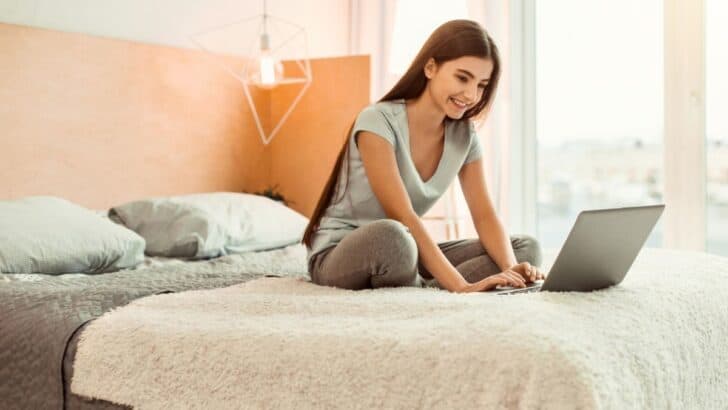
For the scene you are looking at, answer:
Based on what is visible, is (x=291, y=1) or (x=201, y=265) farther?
(x=291, y=1)

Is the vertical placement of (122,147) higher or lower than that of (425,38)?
lower

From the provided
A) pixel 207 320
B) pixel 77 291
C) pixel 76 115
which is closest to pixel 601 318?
pixel 207 320

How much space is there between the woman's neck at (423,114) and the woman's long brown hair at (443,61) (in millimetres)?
33

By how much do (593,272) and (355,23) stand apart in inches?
108

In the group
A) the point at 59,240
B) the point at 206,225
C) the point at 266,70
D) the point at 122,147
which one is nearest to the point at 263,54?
the point at 266,70

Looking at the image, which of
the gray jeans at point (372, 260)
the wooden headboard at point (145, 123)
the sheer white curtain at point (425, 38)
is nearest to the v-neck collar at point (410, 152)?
the gray jeans at point (372, 260)

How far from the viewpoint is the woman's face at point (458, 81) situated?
188 centimetres

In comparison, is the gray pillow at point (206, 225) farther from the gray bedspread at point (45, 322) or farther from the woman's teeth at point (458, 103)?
the woman's teeth at point (458, 103)

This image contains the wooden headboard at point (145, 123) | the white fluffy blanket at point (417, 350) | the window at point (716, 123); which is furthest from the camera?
the window at point (716, 123)

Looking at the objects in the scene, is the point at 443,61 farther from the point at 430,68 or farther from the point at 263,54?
the point at 263,54

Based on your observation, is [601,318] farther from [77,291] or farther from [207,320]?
[77,291]

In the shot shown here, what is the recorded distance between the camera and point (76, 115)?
9.05 ft

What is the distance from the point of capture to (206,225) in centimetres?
254

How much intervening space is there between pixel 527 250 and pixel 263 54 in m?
1.67
